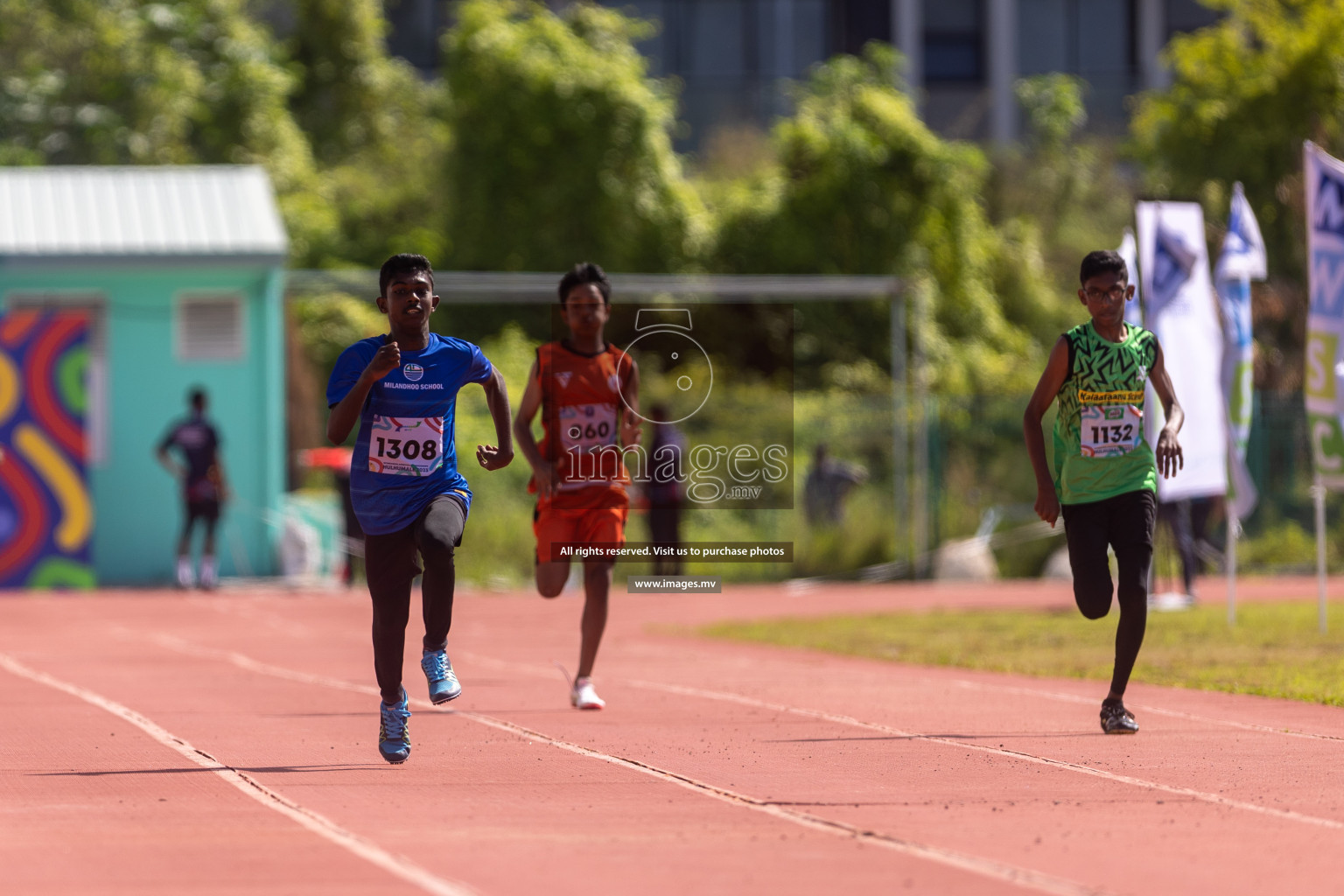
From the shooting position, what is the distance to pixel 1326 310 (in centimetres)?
1475

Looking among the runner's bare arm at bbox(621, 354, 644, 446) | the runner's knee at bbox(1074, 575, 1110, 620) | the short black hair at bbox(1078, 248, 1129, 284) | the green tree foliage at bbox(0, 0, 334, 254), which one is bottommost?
the runner's knee at bbox(1074, 575, 1110, 620)

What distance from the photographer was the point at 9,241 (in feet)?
80.2

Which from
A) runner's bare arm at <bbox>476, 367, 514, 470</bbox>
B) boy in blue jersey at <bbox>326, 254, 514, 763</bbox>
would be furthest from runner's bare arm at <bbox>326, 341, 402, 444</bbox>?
runner's bare arm at <bbox>476, 367, 514, 470</bbox>

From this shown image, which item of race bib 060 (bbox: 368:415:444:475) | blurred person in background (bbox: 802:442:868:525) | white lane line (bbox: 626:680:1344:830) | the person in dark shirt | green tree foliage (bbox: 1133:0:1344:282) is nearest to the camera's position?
white lane line (bbox: 626:680:1344:830)

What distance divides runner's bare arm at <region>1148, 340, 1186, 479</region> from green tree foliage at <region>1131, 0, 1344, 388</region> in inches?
894

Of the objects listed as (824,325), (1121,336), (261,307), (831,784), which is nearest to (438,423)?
(831,784)

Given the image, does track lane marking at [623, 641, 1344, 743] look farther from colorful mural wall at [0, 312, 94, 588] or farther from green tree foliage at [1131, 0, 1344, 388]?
green tree foliage at [1131, 0, 1344, 388]

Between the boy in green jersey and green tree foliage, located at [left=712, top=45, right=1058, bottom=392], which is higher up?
green tree foliage, located at [left=712, top=45, right=1058, bottom=392]

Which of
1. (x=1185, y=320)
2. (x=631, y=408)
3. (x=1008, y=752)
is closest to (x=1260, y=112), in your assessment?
(x=1185, y=320)

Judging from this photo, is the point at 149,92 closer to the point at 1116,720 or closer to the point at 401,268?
the point at 401,268

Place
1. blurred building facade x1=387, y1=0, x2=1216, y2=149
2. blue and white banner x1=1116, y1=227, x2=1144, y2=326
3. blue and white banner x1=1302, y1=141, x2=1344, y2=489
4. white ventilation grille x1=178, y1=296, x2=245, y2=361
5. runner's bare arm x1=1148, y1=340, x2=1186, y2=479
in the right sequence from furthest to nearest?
blurred building facade x1=387, y1=0, x2=1216, y2=149 → white ventilation grille x1=178, y1=296, x2=245, y2=361 → blue and white banner x1=1116, y1=227, x2=1144, y2=326 → blue and white banner x1=1302, y1=141, x2=1344, y2=489 → runner's bare arm x1=1148, y1=340, x2=1186, y2=479

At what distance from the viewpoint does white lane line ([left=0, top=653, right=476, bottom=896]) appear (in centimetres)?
587

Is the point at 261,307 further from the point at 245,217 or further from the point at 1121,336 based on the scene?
the point at 1121,336

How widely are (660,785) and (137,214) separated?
18886 mm
